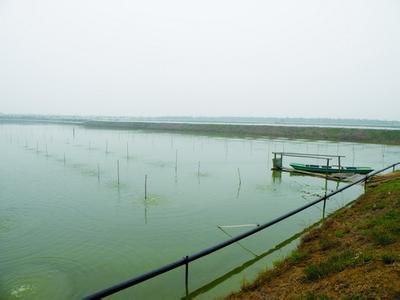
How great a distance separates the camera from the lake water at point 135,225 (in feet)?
24.7

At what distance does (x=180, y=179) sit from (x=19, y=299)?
44.6 feet

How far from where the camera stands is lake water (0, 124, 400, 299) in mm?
7516

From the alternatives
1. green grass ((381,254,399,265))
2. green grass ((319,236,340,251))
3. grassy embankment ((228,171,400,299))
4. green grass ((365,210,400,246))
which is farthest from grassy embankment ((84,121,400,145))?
green grass ((381,254,399,265))

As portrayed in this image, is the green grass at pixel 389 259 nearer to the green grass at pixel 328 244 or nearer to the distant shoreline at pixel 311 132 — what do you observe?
the green grass at pixel 328 244

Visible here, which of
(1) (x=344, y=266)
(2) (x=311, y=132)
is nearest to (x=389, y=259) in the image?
(1) (x=344, y=266)

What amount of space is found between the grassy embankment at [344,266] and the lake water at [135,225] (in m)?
1.25

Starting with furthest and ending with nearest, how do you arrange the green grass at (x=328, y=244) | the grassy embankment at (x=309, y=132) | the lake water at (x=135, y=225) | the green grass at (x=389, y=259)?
the grassy embankment at (x=309, y=132)
the lake water at (x=135, y=225)
the green grass at (x=328, y=244)
the green grass at (x=389, y=259)

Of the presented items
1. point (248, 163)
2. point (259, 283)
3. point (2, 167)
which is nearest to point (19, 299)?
point (259, 283)

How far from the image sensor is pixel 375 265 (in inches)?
201

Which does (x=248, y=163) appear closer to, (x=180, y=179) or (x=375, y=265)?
(x=180, y=179)

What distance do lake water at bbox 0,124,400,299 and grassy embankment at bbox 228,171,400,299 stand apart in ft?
4.12

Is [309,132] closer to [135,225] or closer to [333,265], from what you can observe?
[135,225]

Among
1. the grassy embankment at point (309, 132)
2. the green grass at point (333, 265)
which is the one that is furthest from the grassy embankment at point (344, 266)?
the grassy embankment at point (309, 132)

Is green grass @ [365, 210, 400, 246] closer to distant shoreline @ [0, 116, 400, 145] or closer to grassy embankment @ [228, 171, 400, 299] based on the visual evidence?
grassy embankment @ [228, 171, 400, 299]
